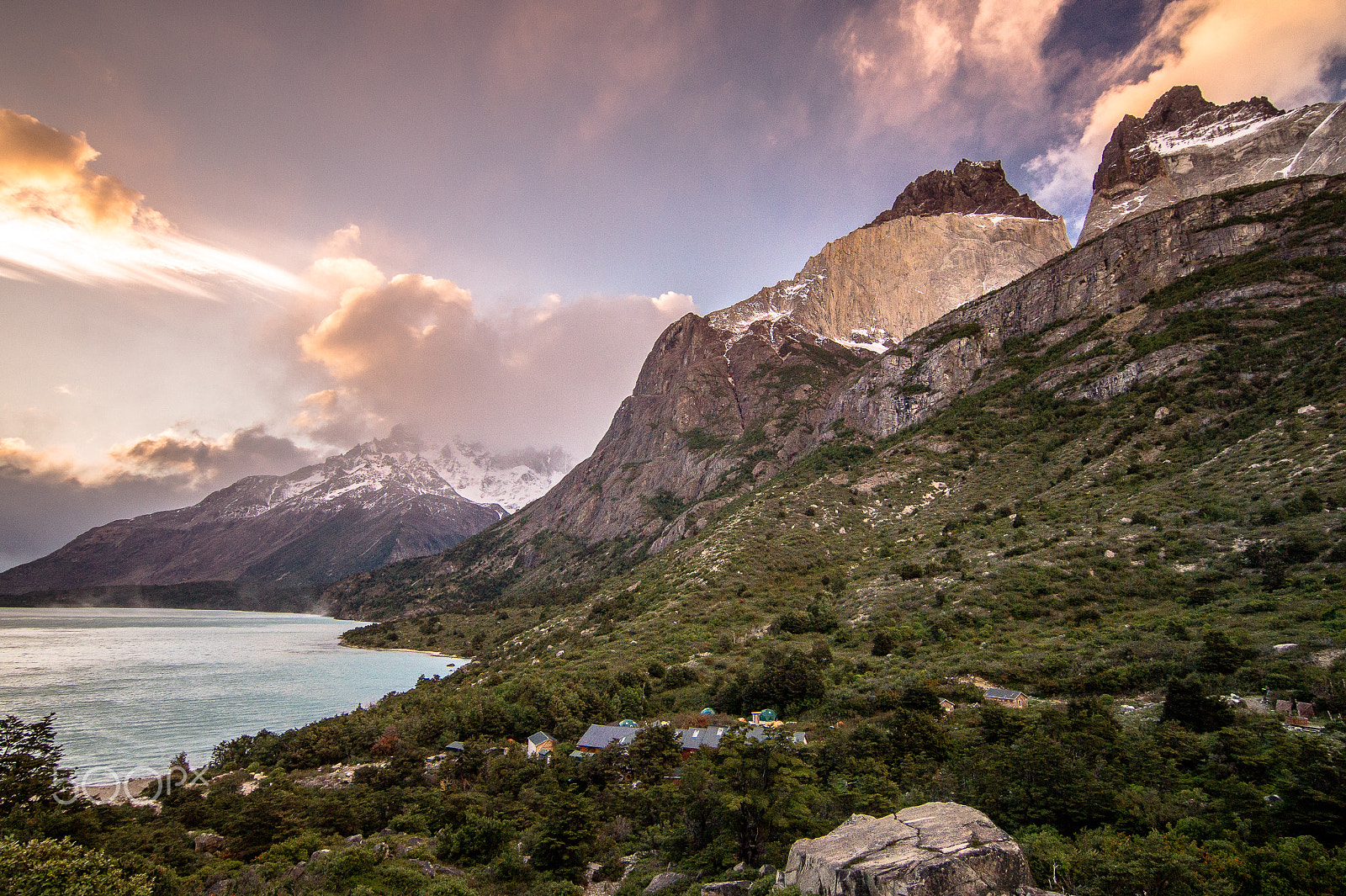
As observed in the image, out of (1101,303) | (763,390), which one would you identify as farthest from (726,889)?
(763,390)

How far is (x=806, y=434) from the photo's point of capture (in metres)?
142

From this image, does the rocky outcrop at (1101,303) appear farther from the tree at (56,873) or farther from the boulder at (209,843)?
the boulder at (209,843)

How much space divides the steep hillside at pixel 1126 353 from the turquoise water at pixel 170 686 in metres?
57.0

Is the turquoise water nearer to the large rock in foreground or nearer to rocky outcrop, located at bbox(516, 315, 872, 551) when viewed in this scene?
the large rock in foreground

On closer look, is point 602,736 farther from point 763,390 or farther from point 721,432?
point 763,390

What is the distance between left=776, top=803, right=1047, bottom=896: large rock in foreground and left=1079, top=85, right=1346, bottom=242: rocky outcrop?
15333cm

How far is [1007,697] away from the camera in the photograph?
2948 cm

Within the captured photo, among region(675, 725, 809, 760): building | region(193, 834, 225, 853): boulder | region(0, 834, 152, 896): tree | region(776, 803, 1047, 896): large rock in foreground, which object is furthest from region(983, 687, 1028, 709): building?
region(193, 834, 225, 853): boulder

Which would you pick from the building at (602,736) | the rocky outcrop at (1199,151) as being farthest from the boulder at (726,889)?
the rocky outcrop at (1199,151)

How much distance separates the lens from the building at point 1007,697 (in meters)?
28.7

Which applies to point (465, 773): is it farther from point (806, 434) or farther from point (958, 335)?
point (806, 434)

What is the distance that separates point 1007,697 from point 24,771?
50.1 m

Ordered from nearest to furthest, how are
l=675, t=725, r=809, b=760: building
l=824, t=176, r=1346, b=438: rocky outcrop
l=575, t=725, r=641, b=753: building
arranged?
l=675, t=725, r=809, b=760: building, l=575, t=725, r=641, b=753: building, l=824, t=176, r=1346, b=438: rocky outcrop

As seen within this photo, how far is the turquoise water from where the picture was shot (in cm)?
5088
